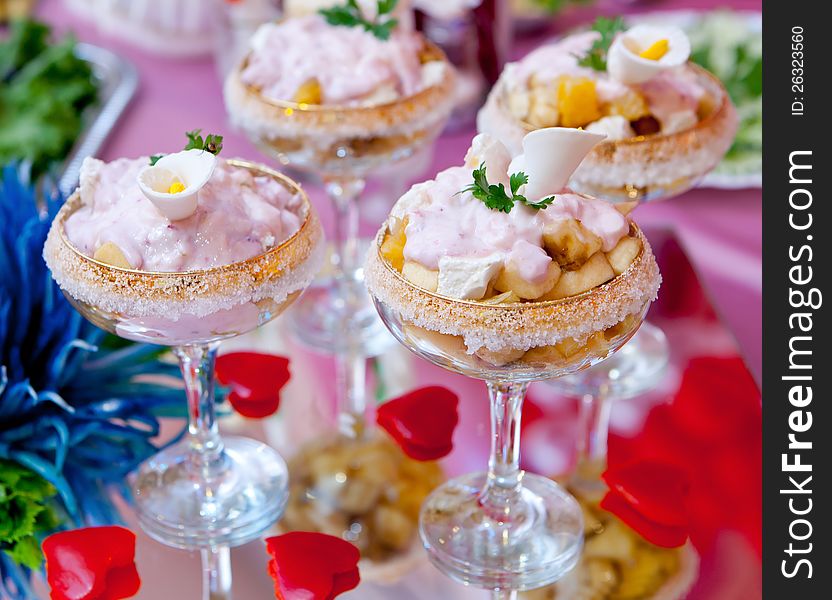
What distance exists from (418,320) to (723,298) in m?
0.79

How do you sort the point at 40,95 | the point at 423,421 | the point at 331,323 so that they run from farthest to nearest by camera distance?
the point at 40,95 < the point at 331,323 < the point at 423,421

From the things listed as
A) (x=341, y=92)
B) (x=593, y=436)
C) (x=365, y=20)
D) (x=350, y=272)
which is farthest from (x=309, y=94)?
(x=593, y=436)

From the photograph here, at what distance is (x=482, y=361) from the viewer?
3.07 ft

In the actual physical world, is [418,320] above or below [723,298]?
above

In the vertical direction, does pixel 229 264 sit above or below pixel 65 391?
above

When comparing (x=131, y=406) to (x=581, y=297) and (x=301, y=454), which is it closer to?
(x=301, y=454)

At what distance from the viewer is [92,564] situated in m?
1.06

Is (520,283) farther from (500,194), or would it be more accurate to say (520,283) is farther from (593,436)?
(593,436)

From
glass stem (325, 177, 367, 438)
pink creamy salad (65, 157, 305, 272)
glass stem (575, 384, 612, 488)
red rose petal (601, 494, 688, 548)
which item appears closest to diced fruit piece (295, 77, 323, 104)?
glass stem (325, 177, 367, 438)

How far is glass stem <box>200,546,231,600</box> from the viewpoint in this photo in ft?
3.58

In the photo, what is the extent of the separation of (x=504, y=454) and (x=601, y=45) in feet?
1.68

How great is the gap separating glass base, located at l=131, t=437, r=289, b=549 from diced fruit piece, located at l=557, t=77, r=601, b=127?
0.51 metres
